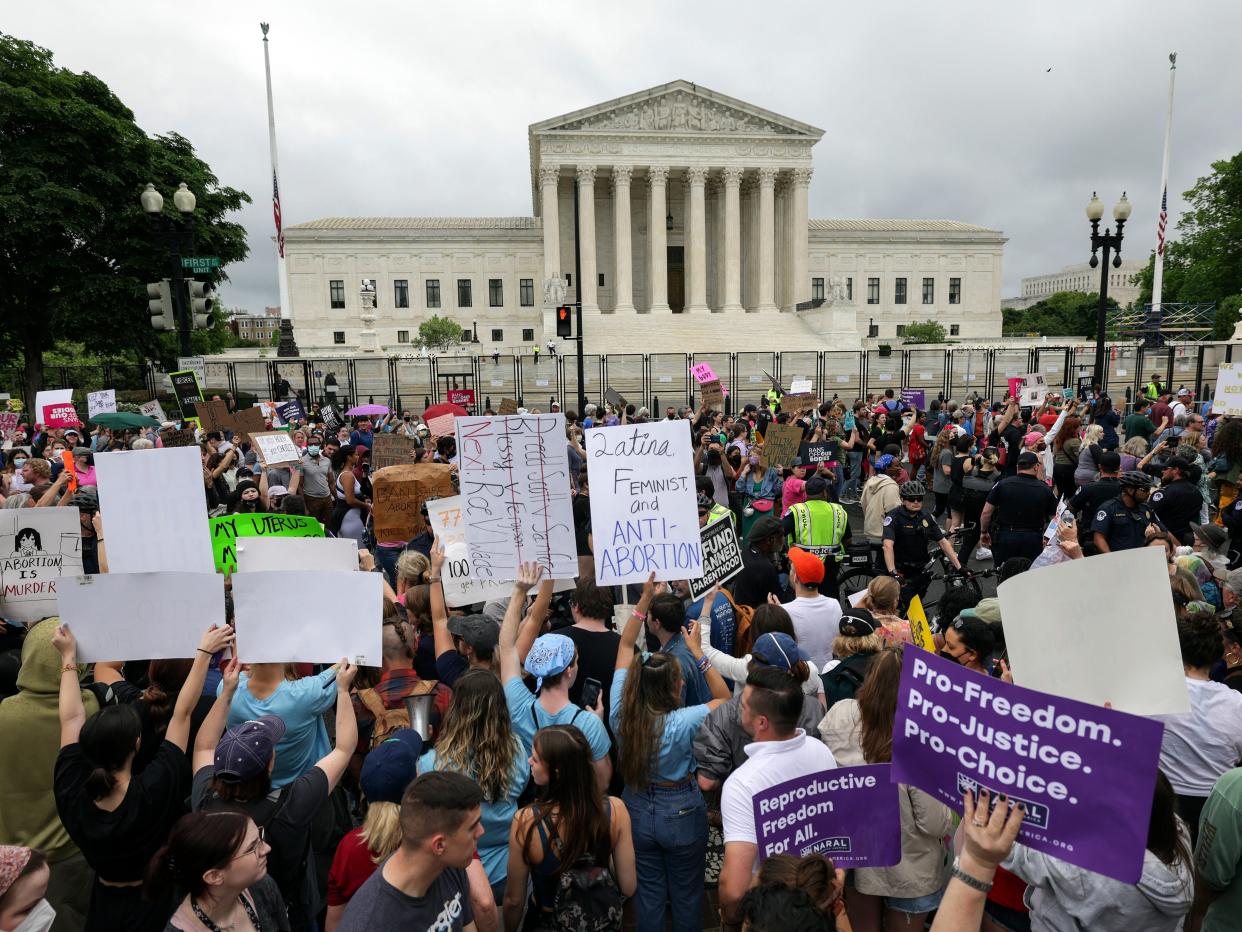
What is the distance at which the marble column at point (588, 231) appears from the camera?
56.0 metres

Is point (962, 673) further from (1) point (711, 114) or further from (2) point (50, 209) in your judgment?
(1) point (711, 114)

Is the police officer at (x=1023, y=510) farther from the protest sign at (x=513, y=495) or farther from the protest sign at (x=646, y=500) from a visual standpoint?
the protest sign at (x=513, y=495)

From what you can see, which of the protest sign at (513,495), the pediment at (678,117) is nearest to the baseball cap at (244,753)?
the protest sign at (513,495)

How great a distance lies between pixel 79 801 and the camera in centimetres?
280

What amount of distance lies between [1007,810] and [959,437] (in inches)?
381

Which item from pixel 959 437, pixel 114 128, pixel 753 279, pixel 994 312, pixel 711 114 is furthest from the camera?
pixel 994 312

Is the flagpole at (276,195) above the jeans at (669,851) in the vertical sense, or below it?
above

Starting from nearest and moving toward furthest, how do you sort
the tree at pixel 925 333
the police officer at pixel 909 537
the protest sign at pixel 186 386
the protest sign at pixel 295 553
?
the protest sign at pixel 295 553 → the police officer at pixel 909 537 → the protest sign at pixel 186 386 → the tree at pixel 925 333

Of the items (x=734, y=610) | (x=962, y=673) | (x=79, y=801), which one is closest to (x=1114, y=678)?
(x=962, y=673)

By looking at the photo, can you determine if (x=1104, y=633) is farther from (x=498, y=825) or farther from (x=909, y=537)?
(x=909, y=537)

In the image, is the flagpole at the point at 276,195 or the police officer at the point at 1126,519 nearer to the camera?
the police officer at the point at 1126,519

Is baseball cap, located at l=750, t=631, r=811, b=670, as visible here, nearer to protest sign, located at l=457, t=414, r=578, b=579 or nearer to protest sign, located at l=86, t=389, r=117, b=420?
protest sign, located at l=457, t=414, r=578, b=579

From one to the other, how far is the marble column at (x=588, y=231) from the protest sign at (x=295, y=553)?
50141 millimetres

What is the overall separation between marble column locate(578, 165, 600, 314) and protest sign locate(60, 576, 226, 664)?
51.3 m
